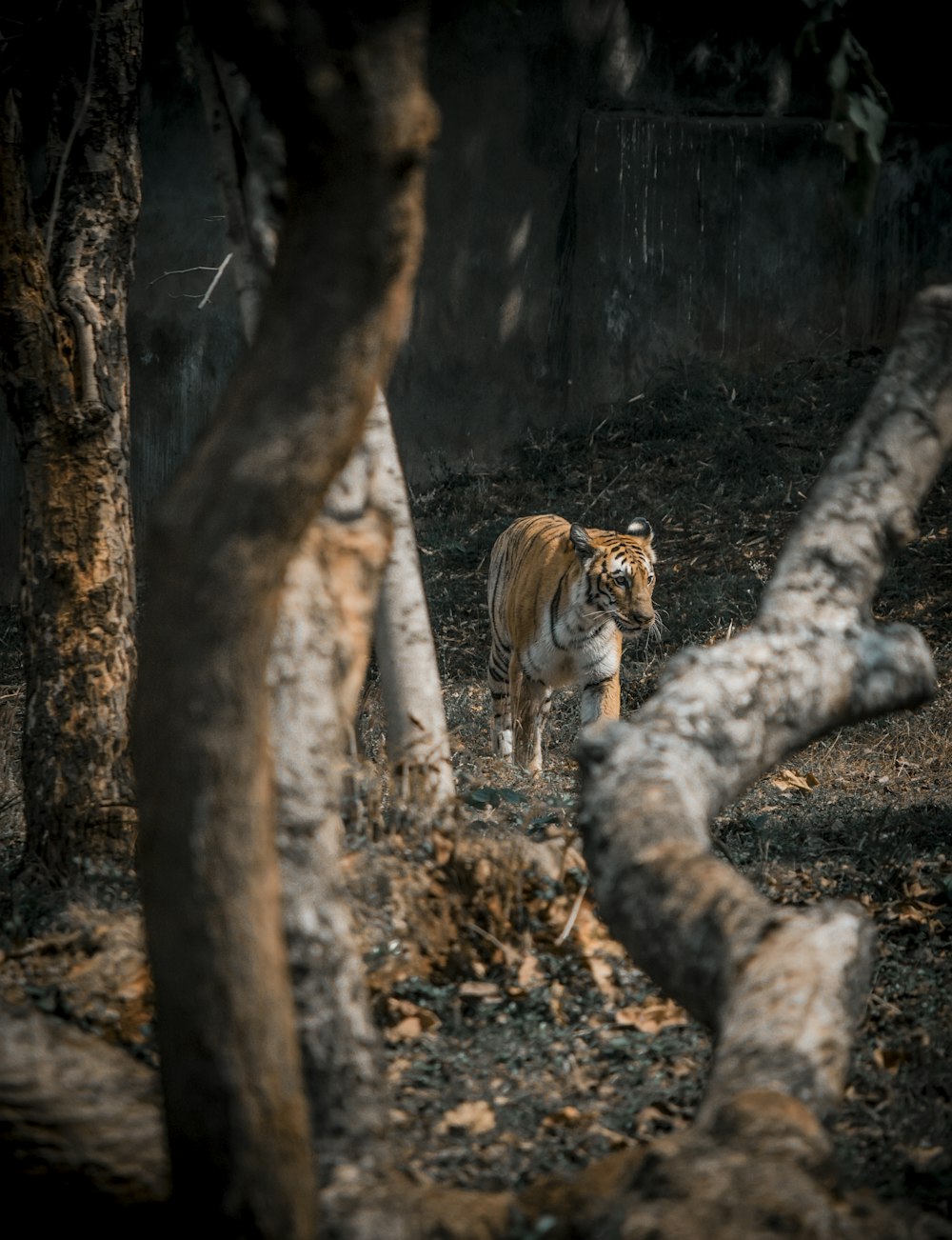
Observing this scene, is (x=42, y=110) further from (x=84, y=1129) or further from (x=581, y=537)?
(x=84, y=1129)

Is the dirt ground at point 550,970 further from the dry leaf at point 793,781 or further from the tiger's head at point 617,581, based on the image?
the tiger's head at point 617,581

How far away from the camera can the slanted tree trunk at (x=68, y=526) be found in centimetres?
396

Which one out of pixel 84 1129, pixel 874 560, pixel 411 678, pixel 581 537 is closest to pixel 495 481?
pixel 581 537

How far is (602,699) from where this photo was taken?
6715 millimetres

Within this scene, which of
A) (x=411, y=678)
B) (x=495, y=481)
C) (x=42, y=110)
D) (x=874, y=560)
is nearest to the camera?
(x=874, y=560)

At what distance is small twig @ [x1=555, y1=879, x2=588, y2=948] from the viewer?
11.4 ft

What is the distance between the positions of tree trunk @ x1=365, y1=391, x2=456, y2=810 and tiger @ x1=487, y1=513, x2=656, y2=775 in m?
2.79

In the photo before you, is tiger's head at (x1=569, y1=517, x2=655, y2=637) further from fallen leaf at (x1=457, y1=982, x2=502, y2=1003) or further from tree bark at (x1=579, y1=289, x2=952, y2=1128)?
tree bark at (x1=579, y1=289, x2=952, y2=1128)

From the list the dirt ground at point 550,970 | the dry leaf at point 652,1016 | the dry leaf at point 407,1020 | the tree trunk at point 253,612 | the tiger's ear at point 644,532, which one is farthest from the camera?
the tiger's ear at point 644,532

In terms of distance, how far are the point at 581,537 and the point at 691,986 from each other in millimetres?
4494

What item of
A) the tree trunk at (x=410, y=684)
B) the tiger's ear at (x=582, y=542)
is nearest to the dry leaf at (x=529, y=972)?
the tree trunk at (x=410, y=684)

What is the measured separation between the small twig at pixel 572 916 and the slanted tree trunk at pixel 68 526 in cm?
140

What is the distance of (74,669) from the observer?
3988mm

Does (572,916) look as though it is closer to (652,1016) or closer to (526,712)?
(652,1016)
